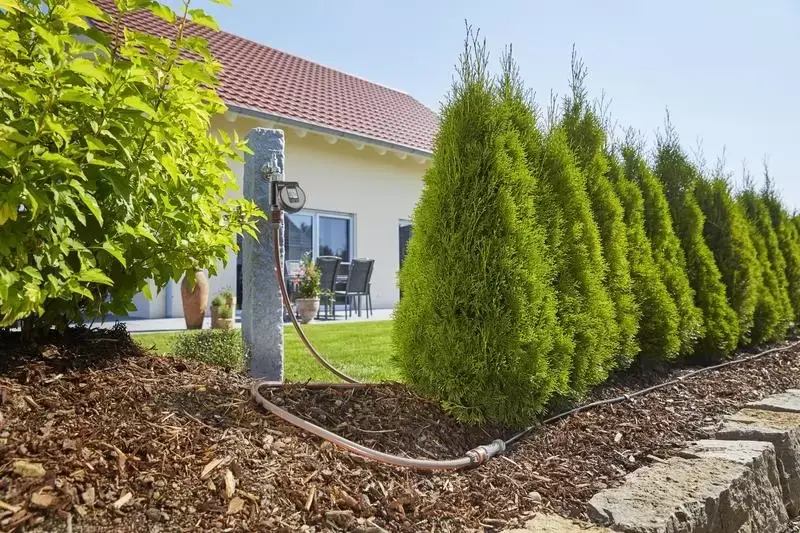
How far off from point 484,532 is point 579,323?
5.71 feet

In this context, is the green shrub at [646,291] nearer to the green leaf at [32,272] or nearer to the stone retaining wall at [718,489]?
the stone retaining wall at [718,489]

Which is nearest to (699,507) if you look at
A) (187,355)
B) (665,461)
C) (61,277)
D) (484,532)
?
(665,461)

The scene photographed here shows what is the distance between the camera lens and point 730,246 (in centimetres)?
646

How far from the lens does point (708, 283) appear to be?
577cm

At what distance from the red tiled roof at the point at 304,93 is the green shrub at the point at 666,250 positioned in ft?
20.4

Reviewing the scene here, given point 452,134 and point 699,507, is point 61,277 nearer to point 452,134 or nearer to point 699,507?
point 452,134

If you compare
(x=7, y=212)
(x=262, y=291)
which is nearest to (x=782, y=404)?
(x=262, y=291)

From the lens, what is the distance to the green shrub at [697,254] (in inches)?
224

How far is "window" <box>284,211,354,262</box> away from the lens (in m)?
11.2

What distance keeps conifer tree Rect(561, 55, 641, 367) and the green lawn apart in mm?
1725

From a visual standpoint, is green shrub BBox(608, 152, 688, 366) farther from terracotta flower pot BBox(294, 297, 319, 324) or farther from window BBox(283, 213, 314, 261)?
window BBox(283, 213, 314, 261)

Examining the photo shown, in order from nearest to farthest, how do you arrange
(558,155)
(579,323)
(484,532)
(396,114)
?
(484,532)
(579,323)
(558,155)
(396,114)

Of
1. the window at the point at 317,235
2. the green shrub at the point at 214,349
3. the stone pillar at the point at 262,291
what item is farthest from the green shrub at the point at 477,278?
the window at the point at 317,235

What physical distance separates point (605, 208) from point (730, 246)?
9.90ft
